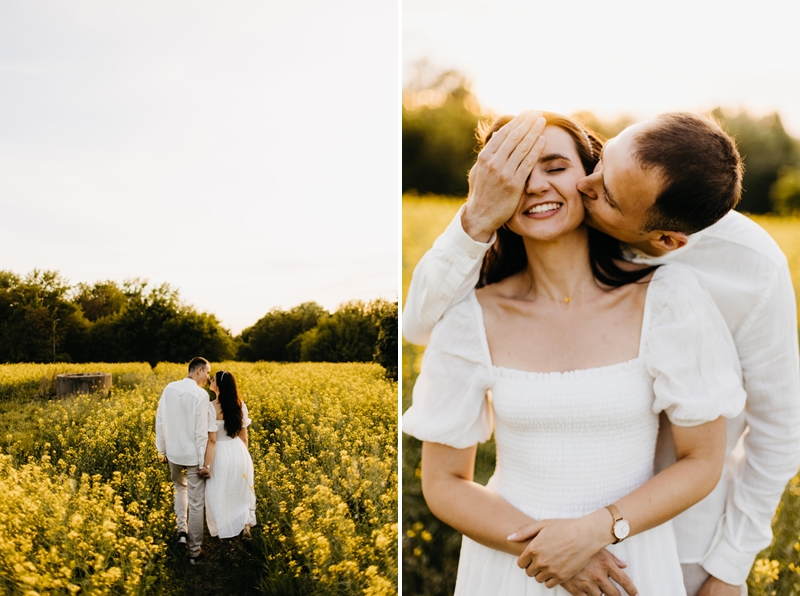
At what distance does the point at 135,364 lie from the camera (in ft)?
6.26

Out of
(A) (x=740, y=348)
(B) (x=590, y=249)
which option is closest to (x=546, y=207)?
(B) (x=590, y=249)

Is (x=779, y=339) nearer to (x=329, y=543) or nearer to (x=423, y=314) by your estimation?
(x=423, y=314)

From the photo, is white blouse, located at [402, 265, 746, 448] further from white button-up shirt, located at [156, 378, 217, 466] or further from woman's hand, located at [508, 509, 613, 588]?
white button-up shirt, located at [156, 378, 217, 466]

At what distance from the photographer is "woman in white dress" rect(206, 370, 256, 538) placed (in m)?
1.91

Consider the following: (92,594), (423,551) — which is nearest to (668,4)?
(423,551)

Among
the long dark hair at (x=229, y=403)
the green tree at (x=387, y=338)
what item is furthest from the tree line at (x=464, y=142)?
the long dark hair at (x=229, y=403)

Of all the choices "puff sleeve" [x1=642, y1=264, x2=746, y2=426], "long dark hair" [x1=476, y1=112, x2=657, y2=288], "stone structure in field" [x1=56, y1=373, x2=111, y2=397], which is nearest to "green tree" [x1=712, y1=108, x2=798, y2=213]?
"long dark hair" [x1=476, y1=112, x2=657, y2=288]

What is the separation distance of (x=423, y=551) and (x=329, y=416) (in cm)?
61

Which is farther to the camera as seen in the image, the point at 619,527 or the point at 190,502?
the point at 190,502

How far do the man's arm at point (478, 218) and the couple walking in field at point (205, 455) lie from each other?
2.83 feet

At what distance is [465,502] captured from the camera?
4.23ft

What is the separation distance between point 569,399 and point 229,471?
1.18 m

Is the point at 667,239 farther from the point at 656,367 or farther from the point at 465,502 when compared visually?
the point at 465,502

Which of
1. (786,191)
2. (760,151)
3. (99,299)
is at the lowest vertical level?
(99,299)
